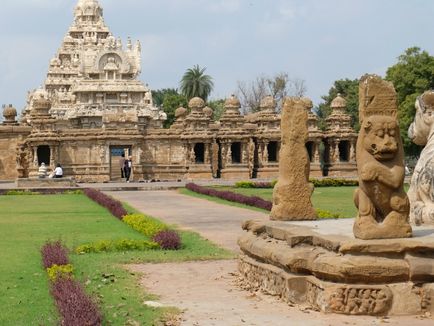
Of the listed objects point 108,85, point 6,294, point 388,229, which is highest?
point 108,85

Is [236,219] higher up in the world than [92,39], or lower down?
lower down

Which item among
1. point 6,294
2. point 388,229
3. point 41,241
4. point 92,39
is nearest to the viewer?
point 388,229

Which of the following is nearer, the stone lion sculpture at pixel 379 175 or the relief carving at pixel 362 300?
the relief carving at pixel 362 300

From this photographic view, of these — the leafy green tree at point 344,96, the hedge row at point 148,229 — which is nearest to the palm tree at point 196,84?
the leafy green tree at point 344,96

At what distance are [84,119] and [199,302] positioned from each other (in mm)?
50698

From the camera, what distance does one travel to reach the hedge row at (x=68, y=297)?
294 inches

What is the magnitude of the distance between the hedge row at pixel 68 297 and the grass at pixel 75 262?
0.18 meters

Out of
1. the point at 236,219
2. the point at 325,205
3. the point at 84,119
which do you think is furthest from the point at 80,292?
the point at 84,119

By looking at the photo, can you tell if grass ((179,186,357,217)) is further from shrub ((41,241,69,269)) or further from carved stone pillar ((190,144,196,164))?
carved stone pillar ((190,144,196,164))

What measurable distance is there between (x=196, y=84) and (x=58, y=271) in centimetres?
8072

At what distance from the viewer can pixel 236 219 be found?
69.1ft

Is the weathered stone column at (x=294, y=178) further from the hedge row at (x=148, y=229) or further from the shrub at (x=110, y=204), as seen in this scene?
the shrub at (x=110, y=204)

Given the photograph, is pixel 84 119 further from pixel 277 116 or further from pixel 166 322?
pixel 166 322

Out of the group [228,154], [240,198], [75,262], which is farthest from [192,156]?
[75,262]
